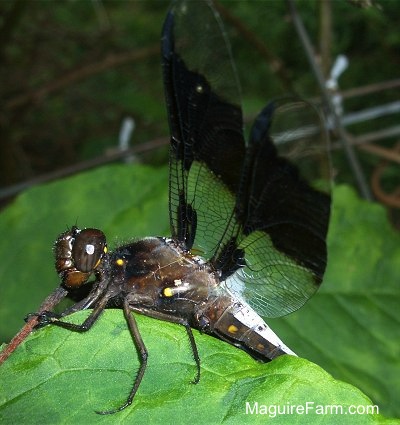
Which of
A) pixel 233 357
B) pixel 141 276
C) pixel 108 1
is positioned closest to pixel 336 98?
pixel 141 276

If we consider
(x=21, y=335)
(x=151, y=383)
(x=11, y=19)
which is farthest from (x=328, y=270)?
(x=11, y=19)

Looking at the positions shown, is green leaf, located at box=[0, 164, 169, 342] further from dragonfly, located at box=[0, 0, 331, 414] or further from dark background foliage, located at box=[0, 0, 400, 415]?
dragonfly, located at box=[0, 0, 331, 414]

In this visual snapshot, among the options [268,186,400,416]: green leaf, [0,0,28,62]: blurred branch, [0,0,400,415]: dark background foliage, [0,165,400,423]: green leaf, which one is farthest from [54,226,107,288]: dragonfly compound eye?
[0,0,28,62]: blurred branch

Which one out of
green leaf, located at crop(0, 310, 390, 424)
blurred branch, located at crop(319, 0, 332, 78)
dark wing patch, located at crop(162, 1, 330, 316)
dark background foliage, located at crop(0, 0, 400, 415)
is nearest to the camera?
green leaf, located at crop(0, 310, 390, 424)

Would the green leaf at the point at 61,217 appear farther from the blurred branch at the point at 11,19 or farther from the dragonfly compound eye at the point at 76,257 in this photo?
the blurred branch at the point at 11,19

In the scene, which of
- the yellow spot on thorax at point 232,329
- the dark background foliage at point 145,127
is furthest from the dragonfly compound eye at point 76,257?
the dark background foliage at point 145,127

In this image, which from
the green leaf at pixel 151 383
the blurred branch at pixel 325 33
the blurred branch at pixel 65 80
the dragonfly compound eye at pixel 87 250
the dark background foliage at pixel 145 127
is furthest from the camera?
the blurred branch at pixel 65 80
